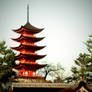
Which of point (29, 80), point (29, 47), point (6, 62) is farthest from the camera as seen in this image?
point (29, 47)

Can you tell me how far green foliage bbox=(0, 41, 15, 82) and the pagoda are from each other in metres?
4.45

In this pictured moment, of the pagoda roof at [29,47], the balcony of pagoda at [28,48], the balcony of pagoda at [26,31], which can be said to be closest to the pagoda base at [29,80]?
the balcony of pagoda at [28,48]

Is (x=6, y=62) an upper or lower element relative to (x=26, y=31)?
lower

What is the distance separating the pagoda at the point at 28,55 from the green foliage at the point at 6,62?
175 inches

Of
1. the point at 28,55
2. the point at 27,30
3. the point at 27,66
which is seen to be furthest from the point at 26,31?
the point at 27,66

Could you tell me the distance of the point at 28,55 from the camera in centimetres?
3144

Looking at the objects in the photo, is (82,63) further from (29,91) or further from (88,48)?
(29,91)

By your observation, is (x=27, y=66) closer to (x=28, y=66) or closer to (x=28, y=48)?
(x=28, y=66)

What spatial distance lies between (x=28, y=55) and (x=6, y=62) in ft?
23.1

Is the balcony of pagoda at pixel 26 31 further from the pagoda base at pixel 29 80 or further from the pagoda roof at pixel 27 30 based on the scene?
the pagoda base at pixel 29 80

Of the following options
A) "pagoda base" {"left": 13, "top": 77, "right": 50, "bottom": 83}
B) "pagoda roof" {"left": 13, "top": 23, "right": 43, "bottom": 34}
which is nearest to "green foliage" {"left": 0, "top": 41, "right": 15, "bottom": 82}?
"pagoda base" {"left": 13, "top": 77, "right": 50, "bottom": 83}

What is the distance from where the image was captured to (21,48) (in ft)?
110

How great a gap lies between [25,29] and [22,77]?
34.9 feet

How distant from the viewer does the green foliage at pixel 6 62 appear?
939 inches
